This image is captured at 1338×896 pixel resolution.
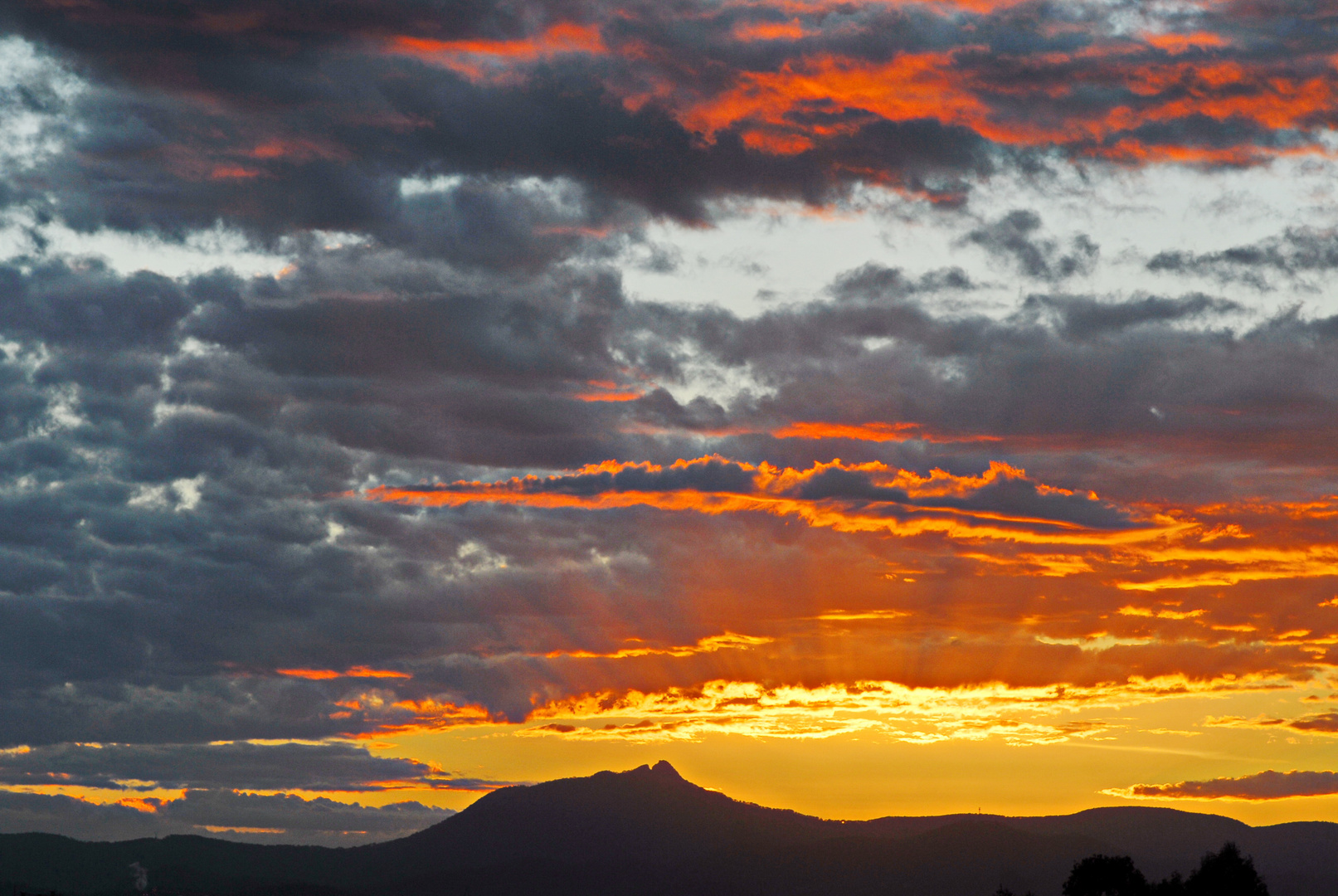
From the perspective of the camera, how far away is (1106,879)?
5645 inches

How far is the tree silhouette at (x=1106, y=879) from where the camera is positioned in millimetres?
142500

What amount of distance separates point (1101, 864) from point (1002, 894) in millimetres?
18267

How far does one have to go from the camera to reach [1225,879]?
144m

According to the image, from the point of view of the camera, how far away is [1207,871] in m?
146

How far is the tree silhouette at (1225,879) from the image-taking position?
5610 inches

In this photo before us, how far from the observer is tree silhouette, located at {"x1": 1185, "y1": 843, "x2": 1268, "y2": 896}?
468 feet

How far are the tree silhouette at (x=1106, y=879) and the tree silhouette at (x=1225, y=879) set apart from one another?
5317mm

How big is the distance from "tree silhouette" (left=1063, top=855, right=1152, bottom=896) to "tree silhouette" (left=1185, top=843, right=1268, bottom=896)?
5.32 metres

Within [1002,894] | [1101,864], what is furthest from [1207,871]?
[1002,894]

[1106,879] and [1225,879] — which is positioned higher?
[1106,879]

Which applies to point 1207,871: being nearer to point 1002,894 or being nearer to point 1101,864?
point 1101,864

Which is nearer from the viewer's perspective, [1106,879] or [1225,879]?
[1106,879]

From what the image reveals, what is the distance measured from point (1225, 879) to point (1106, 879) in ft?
42.0

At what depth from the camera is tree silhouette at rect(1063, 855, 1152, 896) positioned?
14250 cm
